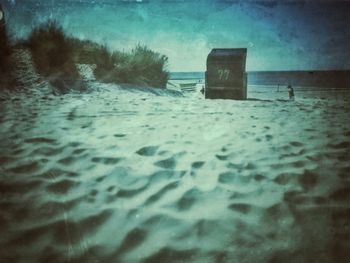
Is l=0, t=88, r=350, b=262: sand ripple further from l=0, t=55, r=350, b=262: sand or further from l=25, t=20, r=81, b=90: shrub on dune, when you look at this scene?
l=25, t=20, r=81, b=90: shrub on dune

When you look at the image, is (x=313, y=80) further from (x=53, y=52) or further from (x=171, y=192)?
(x=171, y=192)

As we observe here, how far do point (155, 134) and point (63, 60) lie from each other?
4724 millimetres

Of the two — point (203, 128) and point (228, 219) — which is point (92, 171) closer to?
point (228, 219)

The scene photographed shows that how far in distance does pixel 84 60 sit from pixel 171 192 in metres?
6.56

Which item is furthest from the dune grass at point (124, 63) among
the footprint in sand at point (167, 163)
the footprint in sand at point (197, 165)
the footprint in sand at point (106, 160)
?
the footprint in sand at point (197, 165)

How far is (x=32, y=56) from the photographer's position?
6066 millimetres

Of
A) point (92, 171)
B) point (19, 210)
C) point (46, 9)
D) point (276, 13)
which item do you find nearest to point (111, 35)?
point (46, 9)

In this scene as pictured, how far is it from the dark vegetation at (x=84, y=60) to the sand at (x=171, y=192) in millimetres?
3122

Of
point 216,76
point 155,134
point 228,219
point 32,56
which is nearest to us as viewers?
point 228,219

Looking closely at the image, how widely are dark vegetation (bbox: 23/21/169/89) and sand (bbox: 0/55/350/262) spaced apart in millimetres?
3122

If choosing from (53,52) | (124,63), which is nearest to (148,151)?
(53,52)

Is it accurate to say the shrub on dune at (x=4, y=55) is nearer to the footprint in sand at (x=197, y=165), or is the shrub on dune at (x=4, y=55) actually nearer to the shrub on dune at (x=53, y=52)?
the shrub on dune at (x=53, y=52)

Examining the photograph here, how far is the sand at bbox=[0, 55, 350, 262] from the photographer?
126 centimetres

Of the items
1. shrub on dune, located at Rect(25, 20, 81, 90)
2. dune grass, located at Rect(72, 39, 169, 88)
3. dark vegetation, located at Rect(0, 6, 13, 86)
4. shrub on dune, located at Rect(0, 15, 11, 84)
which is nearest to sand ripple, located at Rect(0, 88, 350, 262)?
dark vegetation, located at Rect(0, 6, 13, 86)
